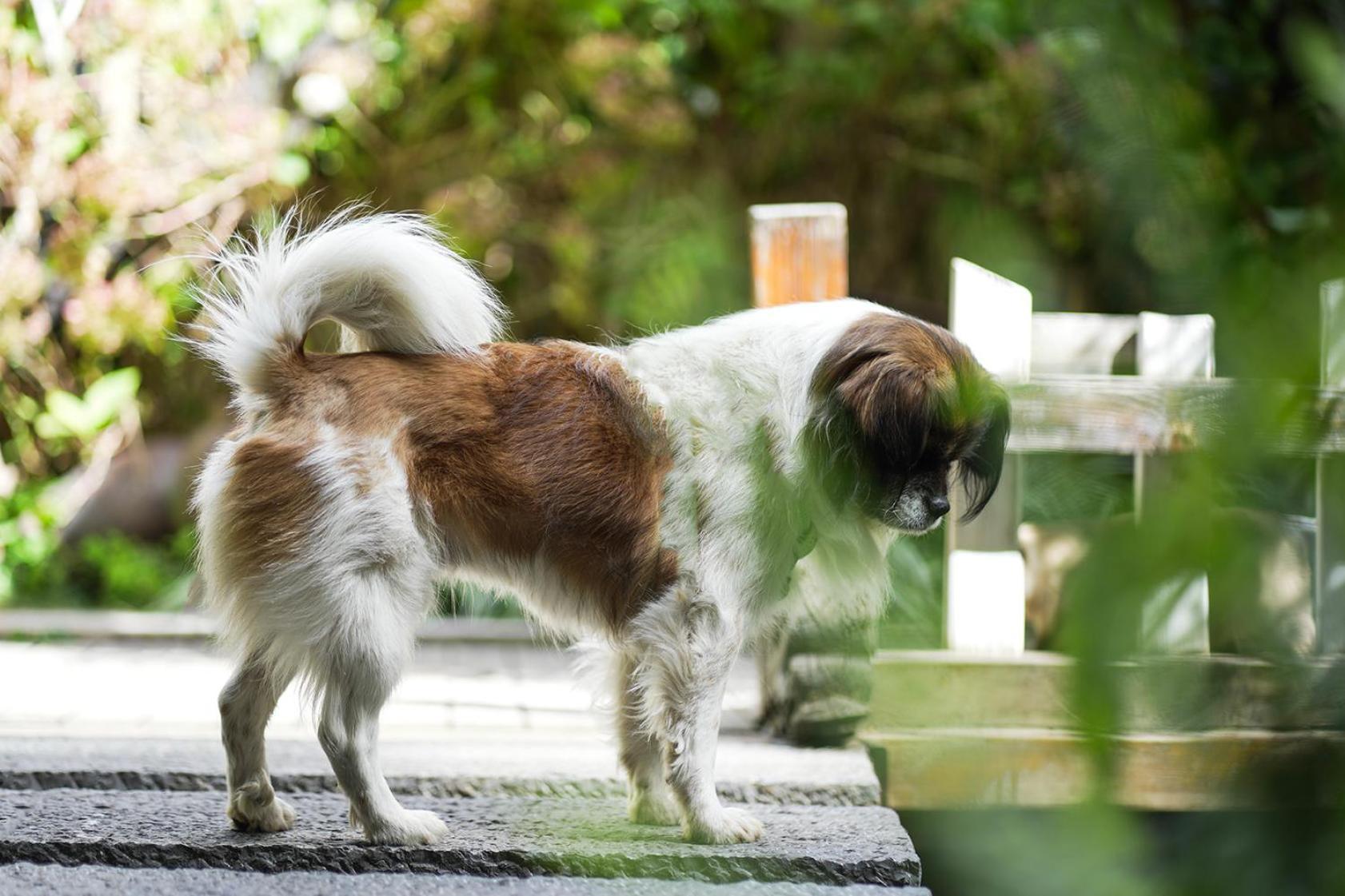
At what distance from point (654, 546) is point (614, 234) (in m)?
1.56

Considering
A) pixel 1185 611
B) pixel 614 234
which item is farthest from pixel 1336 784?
pixel 614 234

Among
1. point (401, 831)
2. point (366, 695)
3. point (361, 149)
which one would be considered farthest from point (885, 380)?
point (361, 149)

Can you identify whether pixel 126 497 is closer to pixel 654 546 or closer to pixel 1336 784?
pixel 654 546

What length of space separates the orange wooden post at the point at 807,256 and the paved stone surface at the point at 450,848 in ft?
5.89

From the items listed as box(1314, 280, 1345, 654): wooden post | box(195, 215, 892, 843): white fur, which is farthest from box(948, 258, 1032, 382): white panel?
box(195, 215, 892, 843): white fur

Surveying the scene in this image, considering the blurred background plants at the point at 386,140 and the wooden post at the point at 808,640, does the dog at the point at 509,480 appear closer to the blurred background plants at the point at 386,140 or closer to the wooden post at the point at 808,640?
the wooden post at the point at 808,640

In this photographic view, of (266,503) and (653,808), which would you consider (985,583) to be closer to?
(653,808)

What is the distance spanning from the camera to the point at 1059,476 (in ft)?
2.04

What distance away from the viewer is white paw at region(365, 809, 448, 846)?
2.58 metres

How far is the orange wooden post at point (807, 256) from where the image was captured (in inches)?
161

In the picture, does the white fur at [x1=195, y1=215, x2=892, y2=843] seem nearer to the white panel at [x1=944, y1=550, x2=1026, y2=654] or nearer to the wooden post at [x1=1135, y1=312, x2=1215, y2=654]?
the white panel at [x1=944, y1=550, x2=1026, y2=654]

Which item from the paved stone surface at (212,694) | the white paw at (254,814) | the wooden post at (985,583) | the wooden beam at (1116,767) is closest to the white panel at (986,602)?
the wooden post at (985,583)

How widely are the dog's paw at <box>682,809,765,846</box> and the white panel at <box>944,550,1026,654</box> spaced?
3.76 feet

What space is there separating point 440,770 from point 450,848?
2.54 ft
